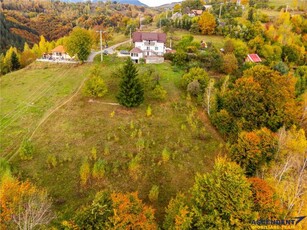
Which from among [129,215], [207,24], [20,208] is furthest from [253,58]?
[20,208]

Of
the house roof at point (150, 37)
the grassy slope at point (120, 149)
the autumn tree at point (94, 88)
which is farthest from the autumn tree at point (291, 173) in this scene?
the house roof at point (150, 37)

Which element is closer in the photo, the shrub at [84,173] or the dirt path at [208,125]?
the shrub at [84,173]

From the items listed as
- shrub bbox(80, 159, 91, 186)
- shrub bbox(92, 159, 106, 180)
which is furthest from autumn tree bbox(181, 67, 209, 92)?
shrub bbox(80, 159, 91, 186)

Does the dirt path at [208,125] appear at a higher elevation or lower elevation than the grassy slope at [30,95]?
lower

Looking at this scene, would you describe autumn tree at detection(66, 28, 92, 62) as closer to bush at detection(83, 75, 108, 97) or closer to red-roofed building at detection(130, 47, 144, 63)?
red-roofed building at detection(130, 47, 144, 63)

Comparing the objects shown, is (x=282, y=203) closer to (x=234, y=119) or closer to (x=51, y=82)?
(x=234, y=119)

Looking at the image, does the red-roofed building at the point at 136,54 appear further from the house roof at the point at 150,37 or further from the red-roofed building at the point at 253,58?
the red-roofed building at the point at 253,58
